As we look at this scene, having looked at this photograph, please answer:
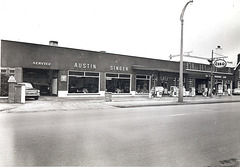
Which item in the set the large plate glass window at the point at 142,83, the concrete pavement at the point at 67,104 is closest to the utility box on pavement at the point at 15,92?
the concrete pavement at the point at 67,104

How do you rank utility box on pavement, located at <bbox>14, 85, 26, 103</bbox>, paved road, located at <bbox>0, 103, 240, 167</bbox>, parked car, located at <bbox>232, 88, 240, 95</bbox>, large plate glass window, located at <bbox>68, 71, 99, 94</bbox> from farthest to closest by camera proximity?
parked car, located at <bbox>232, 88, 240, 95</bbox>
large plate glass window, located at <bbox>68, 71, 99, 94</bbox>
utility box on pavement, located at <bbox>14, 85, 26, 103</bbox>
paved road, located at <bbox>0, 103, 240, 167</bbox>

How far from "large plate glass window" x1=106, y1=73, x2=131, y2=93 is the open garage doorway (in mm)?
5861

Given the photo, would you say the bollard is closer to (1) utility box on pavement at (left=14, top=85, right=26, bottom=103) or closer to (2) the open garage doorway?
(1) utility box on pavement at (left=14, top=85, right=26, bottom=103)

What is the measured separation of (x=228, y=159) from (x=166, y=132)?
2.56 metres

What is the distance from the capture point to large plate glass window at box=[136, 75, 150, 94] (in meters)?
28.9

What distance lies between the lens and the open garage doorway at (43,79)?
78.6ft

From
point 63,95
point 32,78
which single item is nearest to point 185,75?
point 63,95

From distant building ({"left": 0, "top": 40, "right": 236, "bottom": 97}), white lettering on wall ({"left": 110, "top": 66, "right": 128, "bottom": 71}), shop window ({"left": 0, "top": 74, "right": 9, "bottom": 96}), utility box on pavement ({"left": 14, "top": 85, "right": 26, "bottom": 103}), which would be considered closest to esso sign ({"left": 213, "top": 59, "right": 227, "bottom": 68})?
distant building ({"left": 0, "top": 40, "right": 236, "bottom": 97})

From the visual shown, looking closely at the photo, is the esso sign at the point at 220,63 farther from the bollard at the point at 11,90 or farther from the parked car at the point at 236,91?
A: the bollard at the point at 11,90

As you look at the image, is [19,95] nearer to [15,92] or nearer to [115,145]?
[15,92]

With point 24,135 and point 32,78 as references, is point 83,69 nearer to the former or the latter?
point 32,78

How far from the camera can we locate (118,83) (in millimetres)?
27188

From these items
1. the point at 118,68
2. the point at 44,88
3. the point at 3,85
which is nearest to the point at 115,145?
the point at 3,85

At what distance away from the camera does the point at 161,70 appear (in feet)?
98.5
